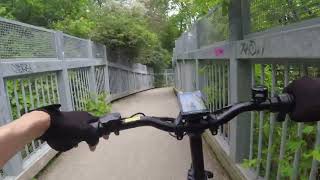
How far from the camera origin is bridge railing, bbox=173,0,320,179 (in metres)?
2.32

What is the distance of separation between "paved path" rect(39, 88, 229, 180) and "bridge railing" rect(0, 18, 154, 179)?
36 centimetres

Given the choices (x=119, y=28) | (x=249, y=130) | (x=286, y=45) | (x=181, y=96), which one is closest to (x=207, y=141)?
(x=249, y=130)

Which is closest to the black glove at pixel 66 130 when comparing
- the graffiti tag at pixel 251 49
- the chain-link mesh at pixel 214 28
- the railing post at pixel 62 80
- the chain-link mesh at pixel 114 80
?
the graffiti tag at pixel 251 49

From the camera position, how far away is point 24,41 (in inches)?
212

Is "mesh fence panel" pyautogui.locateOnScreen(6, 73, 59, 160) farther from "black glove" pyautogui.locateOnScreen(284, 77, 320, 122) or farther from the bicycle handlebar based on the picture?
"black glove" pyautogui.locateOnScreen(284, 77, 320, 122)

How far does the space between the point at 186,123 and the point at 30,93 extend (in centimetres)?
470

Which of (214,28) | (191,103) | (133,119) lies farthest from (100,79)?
(191,103)

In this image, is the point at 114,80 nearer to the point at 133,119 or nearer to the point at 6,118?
the point at 6,118

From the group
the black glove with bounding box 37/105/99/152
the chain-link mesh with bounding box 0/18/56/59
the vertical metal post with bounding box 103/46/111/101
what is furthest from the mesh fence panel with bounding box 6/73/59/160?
the vertical metal post with bounding box 103/46/111/101

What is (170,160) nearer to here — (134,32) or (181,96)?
(181,96)

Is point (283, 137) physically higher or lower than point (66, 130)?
lower

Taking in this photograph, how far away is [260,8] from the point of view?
3102 mm

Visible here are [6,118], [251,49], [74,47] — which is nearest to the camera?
[251,49]

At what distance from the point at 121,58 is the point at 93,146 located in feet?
47.9
